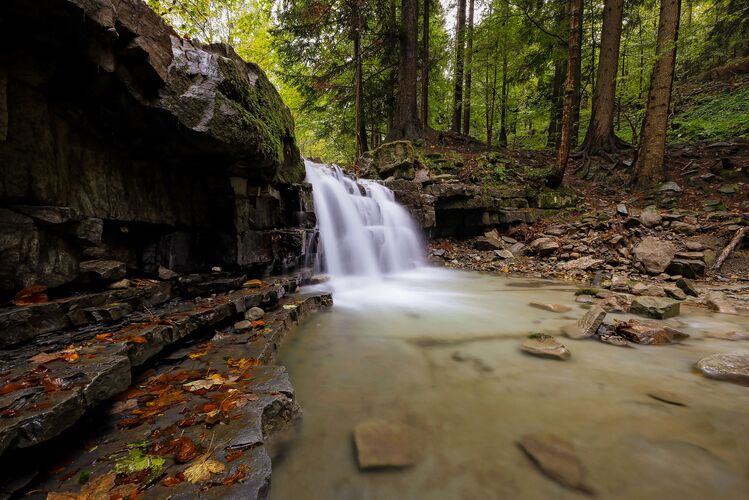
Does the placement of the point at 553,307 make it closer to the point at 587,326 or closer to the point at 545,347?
the point at 587,326

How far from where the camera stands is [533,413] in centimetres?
229

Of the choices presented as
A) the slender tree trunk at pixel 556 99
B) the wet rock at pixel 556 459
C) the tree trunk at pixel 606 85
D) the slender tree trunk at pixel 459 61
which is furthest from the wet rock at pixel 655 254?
the slender tree trunk at pixel 459 61

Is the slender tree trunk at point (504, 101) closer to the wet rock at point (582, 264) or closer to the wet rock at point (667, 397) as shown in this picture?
the wet rock at point (582, 264)

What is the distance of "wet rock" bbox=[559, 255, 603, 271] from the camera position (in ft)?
23.4

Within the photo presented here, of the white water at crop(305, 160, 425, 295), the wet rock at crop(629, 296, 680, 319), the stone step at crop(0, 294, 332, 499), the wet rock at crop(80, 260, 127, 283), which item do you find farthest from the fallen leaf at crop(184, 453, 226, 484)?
the wet rock at crop(629, 296, 680, 319)

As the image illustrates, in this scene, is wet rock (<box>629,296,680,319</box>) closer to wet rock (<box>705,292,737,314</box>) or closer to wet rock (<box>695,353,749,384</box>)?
wet rock (<box>705,292,737,314</box>)

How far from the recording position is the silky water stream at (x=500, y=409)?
1683mm

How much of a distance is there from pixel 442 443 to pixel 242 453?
1.15m

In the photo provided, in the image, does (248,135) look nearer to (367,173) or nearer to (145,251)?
(145,251)

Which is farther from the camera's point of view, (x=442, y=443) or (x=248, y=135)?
(x=248, y=135)

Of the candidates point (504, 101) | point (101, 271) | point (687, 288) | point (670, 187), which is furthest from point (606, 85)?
point (101, 271)

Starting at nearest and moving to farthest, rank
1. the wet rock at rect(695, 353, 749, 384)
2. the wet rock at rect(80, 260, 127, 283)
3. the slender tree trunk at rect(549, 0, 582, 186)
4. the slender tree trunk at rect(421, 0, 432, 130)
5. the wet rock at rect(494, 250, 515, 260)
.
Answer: the wet rock at rect(695, 353, 749, 384)
the wet rock at rect(80, 260, 127, 283)
the slender tree trunk at rect(549, 0, 582, 186)
the wet rock at rect(494, 250, 515, 260)
the slender tree trunk at rect(421, 0, 432, 130)

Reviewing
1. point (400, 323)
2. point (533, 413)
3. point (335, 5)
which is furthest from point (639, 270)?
point (335, 5)

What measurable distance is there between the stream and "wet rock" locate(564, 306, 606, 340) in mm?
131
